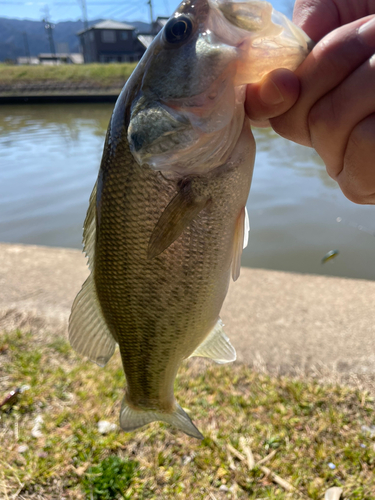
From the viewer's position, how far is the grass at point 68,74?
2889 cm

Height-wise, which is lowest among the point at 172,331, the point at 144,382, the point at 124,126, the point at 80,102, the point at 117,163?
the point at 80,102

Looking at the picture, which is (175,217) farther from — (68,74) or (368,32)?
(68,74)

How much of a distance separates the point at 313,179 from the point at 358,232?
330 cm

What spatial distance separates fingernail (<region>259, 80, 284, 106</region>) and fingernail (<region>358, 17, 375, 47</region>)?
0.71 feet

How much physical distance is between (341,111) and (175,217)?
51 cm

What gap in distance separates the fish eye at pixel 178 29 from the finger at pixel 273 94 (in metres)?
0.21

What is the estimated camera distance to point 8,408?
2.54 m

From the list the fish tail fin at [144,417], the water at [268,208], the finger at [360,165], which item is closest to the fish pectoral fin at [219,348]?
the fish tail fin at [144,417]

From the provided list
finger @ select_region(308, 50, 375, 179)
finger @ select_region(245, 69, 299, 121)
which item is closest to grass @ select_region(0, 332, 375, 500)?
finger @ select_region(308, 50, 375, 179)

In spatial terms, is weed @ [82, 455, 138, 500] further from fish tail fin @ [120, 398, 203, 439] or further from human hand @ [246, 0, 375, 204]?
human hand @ [246, 0, 375, 204]

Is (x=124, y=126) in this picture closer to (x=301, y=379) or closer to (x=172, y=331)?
(x=172, y=331)

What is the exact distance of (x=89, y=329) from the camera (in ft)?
4.82

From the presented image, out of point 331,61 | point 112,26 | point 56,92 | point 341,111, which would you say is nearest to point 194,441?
point 341,111

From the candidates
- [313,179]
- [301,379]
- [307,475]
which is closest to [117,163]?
[307,475]
